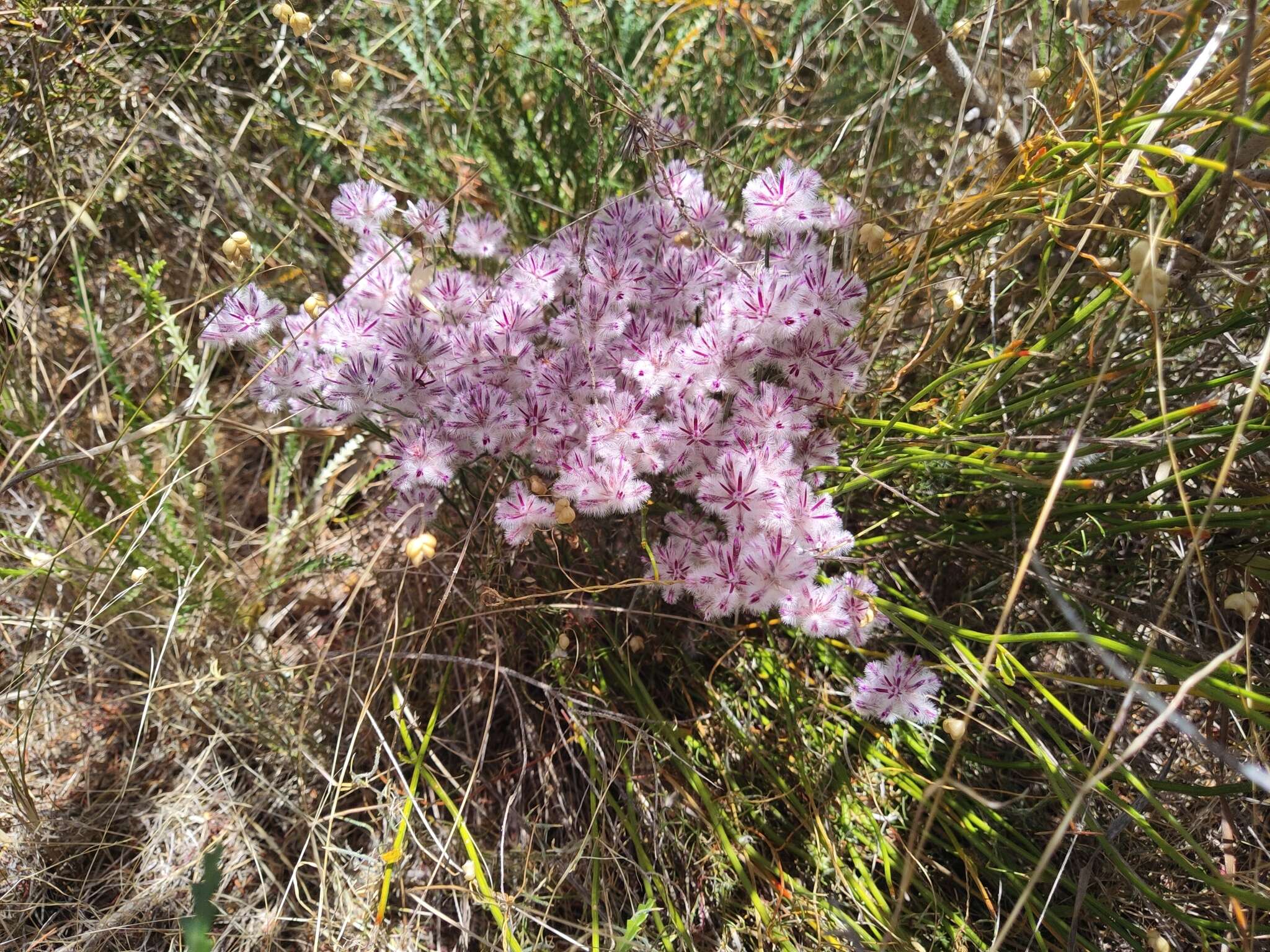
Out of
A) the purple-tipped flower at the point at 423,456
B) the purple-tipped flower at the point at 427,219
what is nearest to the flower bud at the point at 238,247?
the purple-tipped flower at the point at 427,219

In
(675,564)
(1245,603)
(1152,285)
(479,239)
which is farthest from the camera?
(479,239)

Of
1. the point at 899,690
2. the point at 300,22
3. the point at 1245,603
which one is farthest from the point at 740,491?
the point at 300,22

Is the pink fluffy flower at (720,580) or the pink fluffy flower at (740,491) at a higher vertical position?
the pink fluffy flower at (740,491)

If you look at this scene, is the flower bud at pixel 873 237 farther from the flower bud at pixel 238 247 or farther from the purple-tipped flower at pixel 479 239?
the flower bud at pixel 238 247

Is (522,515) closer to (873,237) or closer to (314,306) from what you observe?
(314,306)

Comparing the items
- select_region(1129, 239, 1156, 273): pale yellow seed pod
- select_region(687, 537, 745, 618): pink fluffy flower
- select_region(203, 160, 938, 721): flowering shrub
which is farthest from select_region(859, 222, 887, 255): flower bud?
select_region(687, 537, 745, 618): pink fluffy flower

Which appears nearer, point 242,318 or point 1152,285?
point 1152,285

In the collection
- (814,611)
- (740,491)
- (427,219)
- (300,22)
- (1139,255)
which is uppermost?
(300,22)
